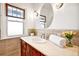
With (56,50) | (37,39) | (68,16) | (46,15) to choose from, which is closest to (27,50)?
(37,39)

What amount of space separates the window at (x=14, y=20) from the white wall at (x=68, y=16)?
0.45 m

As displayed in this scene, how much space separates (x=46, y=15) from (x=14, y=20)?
15.9 inches

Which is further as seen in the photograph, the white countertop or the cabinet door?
the cabinet door

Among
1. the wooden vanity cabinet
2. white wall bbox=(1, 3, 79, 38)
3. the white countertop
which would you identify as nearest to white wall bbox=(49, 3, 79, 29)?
white wall bbox=(1, 3, 79, 38)

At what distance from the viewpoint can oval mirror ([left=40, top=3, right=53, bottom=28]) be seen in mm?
1394

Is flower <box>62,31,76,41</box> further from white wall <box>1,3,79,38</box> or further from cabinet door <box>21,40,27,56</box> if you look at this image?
cabinet door <box>21,40,27,56</box>

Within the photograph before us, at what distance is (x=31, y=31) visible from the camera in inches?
54.4

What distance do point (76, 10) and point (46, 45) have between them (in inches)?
21.7

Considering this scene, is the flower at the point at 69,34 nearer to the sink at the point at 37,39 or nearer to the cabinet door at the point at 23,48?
the sink at the point at 37,39

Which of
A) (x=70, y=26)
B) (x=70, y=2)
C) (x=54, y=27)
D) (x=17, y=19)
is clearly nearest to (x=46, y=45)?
(x=54, y=27)

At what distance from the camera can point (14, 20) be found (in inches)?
53.2

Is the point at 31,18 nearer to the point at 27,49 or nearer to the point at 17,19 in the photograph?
the point at 17,19

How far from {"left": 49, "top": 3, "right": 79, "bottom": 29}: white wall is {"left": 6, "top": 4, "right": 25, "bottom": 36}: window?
1.47 ft

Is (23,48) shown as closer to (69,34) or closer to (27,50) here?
(27,50)
